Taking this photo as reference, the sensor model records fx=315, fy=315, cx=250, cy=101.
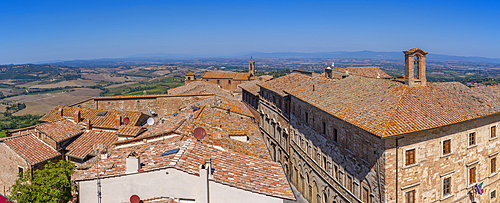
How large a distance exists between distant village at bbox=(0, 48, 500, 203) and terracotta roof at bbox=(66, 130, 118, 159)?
0.13 meters

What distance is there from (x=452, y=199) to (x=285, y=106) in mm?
17090

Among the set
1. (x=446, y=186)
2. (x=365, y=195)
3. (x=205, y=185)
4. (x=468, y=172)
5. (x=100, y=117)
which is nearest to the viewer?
(x=205, y=185)

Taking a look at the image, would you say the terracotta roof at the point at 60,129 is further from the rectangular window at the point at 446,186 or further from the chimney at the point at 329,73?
the rectangular window at the point at 446,186

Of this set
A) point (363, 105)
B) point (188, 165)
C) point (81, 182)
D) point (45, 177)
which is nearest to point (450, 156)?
point (363, 105)

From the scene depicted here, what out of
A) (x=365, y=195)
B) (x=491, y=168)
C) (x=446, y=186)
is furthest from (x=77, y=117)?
(x=491, y=168)

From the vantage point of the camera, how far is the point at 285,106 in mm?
33188

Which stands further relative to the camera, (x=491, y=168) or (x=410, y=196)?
(x=491, y=168)

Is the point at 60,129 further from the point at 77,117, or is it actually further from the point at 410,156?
the point at 410,156

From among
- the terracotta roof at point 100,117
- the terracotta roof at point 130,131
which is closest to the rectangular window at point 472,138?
the terracotta roof at point 130,131

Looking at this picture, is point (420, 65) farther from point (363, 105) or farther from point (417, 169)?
point (417, 169)

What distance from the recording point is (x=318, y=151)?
984 inches

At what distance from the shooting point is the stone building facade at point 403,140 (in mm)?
16891

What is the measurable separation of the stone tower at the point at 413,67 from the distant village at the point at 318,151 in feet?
0.22

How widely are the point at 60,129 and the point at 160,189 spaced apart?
16.6 m
